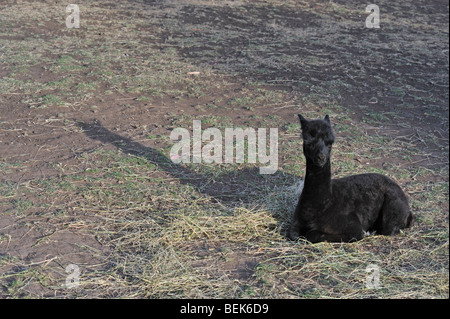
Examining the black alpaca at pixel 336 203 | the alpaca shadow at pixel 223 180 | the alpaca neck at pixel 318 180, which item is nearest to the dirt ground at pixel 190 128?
the alpaca shadow at pixel 223 180

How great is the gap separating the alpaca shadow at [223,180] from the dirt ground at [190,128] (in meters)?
0.02

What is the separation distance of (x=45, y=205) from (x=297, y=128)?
11.2 ft

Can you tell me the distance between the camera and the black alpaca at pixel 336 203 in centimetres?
432

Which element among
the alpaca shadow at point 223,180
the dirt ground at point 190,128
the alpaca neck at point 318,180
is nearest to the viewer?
the dirt ground at point 190,128

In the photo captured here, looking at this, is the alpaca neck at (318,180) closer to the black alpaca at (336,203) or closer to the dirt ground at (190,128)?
the black alpaca at (336,203)

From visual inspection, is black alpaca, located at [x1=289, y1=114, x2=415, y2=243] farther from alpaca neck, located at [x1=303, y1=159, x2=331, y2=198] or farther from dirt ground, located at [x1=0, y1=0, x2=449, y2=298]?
dirt ground, located at [x1=0, y1=0, x2=449, y2=298]

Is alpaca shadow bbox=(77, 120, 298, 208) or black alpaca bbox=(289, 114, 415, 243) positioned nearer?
black alpaca bbox=(289, 114, 415, 243)

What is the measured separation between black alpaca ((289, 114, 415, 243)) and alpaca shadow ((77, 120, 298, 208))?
38.4 inches

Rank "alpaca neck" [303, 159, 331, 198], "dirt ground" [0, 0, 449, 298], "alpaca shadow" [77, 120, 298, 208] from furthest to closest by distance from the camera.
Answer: "alpaca shadow" [77, 120, 298, 208] → "alpaca neck" [303, 159, 331, 198] → "dirt ground" [0, 0, 449, 298]

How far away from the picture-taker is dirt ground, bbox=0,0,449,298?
4.23 m

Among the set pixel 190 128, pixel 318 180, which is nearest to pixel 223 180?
pixel 190 128

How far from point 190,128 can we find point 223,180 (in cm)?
147

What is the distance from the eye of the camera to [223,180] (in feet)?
19.2

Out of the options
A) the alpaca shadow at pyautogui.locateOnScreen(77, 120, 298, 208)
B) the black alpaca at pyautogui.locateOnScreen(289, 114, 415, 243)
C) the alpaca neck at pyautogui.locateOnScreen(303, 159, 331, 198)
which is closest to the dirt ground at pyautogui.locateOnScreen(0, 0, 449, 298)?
the alpaca shadow at pyautogui.locateOnScreen(77, 120, 298, 208)
